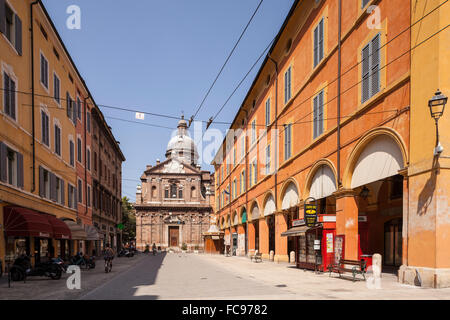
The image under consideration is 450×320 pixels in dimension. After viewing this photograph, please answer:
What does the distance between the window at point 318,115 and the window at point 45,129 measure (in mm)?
14771

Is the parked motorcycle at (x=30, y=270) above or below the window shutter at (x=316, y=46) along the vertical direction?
below

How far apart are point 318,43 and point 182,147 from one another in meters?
75.1

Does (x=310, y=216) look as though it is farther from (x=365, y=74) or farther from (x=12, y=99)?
(x=12, y=99)

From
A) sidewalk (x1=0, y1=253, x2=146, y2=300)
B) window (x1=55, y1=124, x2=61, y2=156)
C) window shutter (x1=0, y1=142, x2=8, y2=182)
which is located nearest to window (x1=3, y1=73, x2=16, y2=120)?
window shutter (x1=0, y1=142, x2=8, y2=182)

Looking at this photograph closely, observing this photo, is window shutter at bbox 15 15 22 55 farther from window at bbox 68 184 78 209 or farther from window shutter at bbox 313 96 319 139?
window shutter at bbox 313 96 319 139

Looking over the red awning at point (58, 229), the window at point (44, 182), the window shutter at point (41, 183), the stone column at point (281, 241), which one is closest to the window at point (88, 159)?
the window at point (44, 182)

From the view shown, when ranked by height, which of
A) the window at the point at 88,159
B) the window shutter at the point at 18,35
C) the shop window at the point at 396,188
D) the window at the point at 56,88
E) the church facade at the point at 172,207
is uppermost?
the window shutter at the point at 18,35

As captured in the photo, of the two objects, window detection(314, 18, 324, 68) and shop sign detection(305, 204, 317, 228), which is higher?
window detection(314, 18, 324, 68)

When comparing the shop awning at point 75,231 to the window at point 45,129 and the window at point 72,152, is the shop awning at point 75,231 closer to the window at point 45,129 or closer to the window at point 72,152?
the window at point 72,152

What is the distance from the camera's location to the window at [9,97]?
55.5 feet

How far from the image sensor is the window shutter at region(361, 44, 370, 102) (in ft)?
51.2

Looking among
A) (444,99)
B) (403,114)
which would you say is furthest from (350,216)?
(444,99)

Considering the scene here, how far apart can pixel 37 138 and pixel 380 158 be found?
1684 cm

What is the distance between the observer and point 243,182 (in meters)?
41.8
